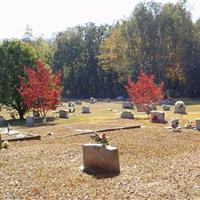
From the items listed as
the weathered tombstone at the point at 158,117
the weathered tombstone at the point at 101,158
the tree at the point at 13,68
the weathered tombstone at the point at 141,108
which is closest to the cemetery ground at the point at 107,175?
the weathered tombstone at the point at 101,158

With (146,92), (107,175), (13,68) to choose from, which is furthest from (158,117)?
(107,175)

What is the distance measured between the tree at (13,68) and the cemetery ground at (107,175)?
19714 mm

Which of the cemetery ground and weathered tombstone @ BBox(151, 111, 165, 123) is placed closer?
the cemetery ground

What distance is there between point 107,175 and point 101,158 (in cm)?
72

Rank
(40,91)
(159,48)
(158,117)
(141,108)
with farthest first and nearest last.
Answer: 1. (159,48)
2. (141,108)
3. (40,91)
4. (158,117)

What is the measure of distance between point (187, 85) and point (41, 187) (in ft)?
200

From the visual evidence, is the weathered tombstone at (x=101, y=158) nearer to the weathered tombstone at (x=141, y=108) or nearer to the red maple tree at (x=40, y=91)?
the red maple tree at (x=40, y=91)

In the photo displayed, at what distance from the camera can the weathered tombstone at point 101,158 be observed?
1466cm

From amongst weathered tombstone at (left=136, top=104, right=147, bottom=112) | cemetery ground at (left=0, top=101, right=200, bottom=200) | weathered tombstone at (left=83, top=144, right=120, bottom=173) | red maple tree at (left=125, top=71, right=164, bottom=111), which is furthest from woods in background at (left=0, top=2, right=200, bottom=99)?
weathered tombstone at (left=83, top=144, right=120, bottom=173)

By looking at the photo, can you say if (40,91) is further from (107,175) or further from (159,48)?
(159,48)

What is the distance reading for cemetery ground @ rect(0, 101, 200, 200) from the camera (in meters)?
12.2

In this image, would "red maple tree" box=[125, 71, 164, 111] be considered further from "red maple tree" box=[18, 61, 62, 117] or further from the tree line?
the tree line

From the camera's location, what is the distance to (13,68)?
1702 inches

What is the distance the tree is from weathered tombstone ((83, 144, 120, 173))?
27959 mm
